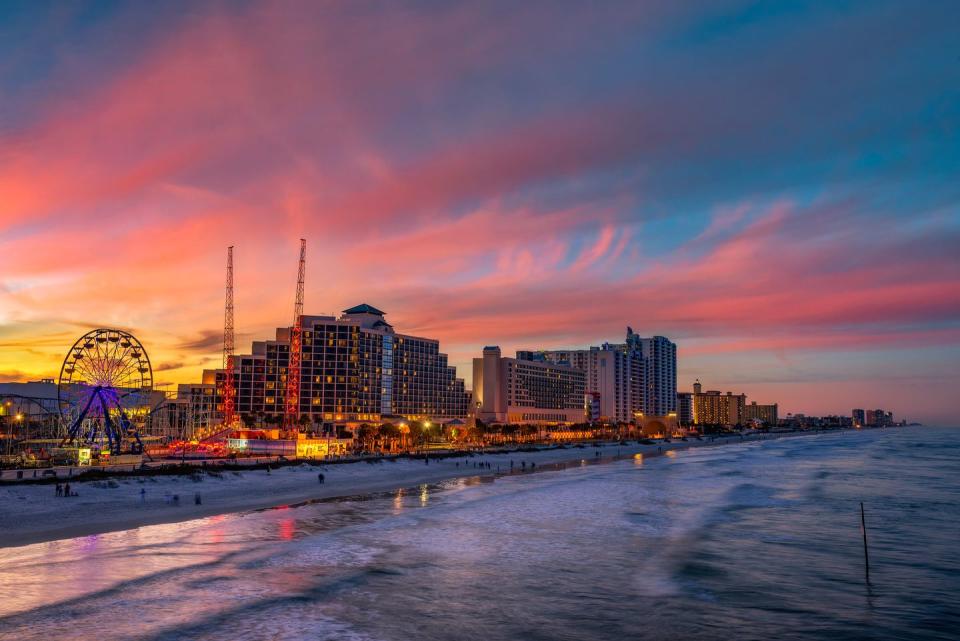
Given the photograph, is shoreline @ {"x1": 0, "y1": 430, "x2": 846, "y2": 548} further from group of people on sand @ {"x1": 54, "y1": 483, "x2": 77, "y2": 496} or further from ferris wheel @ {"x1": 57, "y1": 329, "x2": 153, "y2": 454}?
ferris wheel @ {"x1": 57, "y1": 329, "x2": 153, "y2": 454}

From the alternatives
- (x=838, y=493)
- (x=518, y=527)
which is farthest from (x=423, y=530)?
(x=838, y=493)

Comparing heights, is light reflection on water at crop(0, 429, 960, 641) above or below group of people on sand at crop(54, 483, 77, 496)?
below

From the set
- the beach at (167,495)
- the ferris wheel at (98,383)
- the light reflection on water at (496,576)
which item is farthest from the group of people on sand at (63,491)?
the ferris wheel at (98,383)

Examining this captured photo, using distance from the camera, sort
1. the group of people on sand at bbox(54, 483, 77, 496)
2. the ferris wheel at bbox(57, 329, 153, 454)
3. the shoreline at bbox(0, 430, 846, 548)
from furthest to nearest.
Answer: the ferris wheel at bbox(57, 329, 153, 454) → the group of people on sand at bbox(54, 483, 77, 496) → the shoreline at bbox(0, 430, 846, 548)

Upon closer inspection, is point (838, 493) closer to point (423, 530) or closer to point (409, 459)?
point (423, 530)

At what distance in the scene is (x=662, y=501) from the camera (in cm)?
7206

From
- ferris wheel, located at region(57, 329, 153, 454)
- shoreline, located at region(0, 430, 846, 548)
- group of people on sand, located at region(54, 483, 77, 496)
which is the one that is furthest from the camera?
ferris wheel, located at region(57, 329, 153, 454)

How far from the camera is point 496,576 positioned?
119ft

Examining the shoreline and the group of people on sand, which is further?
the group of people on sand

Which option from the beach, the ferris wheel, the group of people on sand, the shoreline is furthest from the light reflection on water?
the ferris wheel

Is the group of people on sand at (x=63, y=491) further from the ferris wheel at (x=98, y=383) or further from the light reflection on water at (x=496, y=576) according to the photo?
the ferris wheel at (x=98, y=383)

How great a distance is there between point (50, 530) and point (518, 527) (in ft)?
113

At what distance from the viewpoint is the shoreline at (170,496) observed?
50.1 metres

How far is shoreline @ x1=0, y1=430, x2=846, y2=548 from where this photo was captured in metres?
50.1
